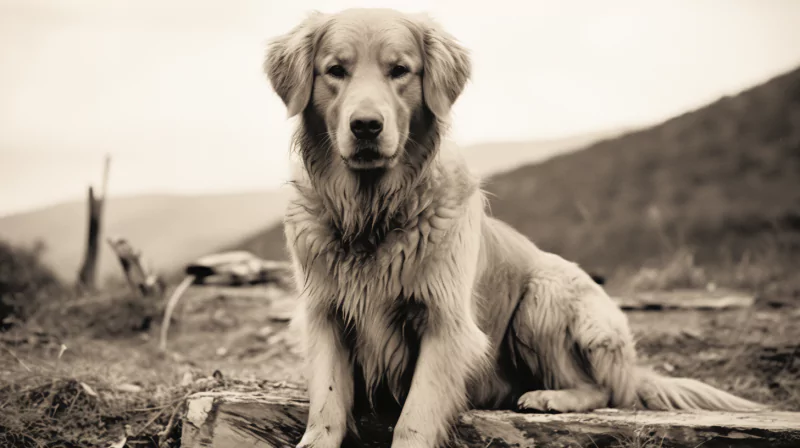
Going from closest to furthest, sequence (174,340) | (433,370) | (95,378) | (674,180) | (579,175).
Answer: (433,370) → (95,378) → (174,340) → (674,180) → (579,175)

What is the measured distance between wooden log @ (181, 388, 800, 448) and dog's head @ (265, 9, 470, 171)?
1332mm

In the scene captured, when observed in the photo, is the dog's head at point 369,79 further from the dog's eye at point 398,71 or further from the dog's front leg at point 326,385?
the dog's front leg at point 326,385

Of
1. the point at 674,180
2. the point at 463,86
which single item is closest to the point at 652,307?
the point at 463,86

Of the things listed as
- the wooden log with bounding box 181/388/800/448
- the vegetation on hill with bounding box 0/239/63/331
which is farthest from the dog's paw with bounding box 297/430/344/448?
the vegetation on hill with bounding box 0/239/63/331

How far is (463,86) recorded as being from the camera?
3.80 metres

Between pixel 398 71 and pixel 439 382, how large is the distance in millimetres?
1523

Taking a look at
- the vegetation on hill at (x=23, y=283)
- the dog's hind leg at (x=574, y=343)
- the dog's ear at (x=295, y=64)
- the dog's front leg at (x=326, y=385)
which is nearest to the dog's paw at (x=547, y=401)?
the dog's hind leg at (x=574, y=343)

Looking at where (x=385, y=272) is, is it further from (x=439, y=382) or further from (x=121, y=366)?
(x=121, y=366)

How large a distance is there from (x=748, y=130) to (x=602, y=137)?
5659 millimetres

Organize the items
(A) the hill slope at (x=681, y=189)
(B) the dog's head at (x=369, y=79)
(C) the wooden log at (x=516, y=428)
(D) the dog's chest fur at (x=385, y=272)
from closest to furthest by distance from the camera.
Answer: (B) the dog's head at (x=369, y=79), (C) the wooden log at (x=516, y=428), (D) the dog's chest fur at (x=385, y=272), (A) the hill slope at (x=681, y=189)

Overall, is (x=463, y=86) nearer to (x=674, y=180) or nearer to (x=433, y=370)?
(x=433, y=370)

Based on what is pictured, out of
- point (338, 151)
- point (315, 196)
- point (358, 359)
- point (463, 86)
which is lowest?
point (358, 359)

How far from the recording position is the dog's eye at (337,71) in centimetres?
353

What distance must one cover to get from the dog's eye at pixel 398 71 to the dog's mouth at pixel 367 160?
407 millimetres
